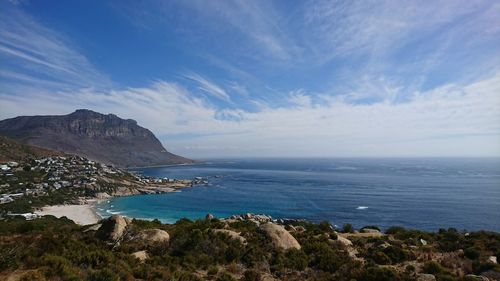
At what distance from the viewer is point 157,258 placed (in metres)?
15.8

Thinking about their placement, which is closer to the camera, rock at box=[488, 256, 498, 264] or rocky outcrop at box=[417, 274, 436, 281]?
rocky outcrop at box=[417, 274, 436, 281]

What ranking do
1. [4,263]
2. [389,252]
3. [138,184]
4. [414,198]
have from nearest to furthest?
[4,263] < [389,252] < [414,198] < [138,184]

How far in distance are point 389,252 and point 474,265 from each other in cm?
407

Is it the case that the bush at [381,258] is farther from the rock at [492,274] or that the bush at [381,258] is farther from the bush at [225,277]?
the bush at [225,277]

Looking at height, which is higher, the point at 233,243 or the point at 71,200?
the point at 233,243

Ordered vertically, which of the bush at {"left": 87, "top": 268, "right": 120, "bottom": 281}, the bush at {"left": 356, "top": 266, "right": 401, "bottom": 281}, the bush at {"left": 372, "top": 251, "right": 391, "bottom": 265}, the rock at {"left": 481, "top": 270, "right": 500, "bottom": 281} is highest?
the bush at {"left": 87, "top": 268, "right": 120, "bottom": 281}

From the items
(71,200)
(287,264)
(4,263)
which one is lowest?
(71,200)

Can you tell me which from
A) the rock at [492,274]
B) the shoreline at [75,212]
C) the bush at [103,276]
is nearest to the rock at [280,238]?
the rock at [492,274]

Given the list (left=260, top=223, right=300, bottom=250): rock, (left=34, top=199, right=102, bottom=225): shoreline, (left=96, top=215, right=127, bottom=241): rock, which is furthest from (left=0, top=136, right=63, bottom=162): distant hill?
(left=260, top=223, right=300, bottom=250): rock

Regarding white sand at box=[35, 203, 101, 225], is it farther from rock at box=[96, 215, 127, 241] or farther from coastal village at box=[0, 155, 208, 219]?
rock at box=[96, 215, 127, 241]

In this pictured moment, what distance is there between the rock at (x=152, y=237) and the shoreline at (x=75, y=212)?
62663mm

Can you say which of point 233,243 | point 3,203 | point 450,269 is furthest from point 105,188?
point 450,269

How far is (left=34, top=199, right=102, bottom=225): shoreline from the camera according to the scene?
2992 inches

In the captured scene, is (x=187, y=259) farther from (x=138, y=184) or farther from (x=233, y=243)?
(x=138, y=184)
